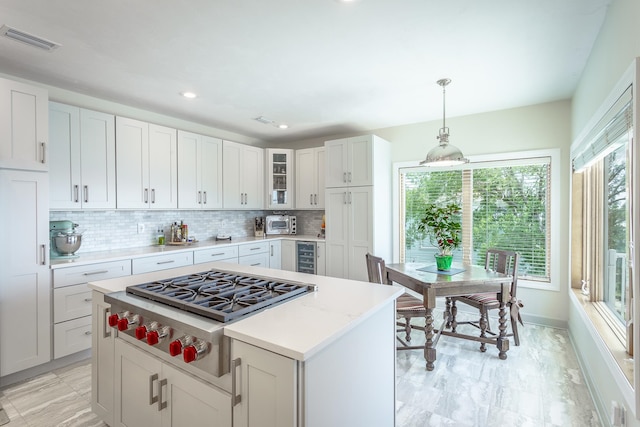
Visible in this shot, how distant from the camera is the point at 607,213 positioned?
2.37 meters

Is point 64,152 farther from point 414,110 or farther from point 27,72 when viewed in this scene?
point 414,110

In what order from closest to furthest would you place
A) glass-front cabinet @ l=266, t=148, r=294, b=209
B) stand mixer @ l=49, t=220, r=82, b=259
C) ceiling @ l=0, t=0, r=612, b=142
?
ceiling @ l=0, t=0, r=612, b=142 < stand mixer @ l=49, t=220, r=82, b=259 < glass-front cabinet @ l=266, t=148, r=294, b=209

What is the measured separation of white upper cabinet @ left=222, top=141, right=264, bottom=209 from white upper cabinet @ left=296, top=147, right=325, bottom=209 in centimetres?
60

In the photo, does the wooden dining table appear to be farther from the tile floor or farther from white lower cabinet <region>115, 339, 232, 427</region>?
white lower cabinet <region>115, 339, 232, 427</region>

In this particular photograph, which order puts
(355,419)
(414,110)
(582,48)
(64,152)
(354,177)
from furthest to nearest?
(354,177)
(414,110)
(64,152)
(582,48)
(355,419)

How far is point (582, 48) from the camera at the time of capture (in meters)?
2.39

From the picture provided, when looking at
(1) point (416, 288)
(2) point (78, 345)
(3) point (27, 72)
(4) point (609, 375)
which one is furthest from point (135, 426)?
(3) point (27, 72)

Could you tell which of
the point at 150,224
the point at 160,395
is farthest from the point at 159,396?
the point at 150,224

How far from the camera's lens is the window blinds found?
1.58 metres

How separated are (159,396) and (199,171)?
10.6 feet

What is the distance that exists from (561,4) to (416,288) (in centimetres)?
216

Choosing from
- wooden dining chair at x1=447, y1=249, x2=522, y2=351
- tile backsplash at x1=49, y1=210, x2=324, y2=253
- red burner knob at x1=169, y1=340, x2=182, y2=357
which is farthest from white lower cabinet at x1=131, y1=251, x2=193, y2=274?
wooden dining chair at x1=447, y1=249, x2=522, y2=351

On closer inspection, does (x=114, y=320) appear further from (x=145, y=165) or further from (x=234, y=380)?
(x=145, y=165)

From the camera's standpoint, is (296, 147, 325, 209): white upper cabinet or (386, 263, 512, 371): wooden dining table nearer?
(386, 263, 512, 371): wooden dining table
